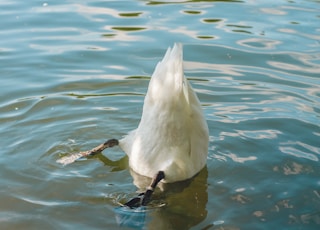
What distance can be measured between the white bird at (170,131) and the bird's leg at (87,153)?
39 cm

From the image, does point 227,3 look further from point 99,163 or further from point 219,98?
point 99,163

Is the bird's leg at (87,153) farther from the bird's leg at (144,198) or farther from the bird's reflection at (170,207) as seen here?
the bird's leg at (144,198)

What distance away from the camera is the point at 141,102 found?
680cm

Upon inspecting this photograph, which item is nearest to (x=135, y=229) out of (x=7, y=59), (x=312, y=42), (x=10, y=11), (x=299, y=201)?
(x=299, y=201)

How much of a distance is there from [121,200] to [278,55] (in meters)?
4.00

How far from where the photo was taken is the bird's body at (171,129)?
477cm

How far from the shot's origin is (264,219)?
15.6 ft

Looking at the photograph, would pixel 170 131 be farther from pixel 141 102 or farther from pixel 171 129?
pixel 141 102

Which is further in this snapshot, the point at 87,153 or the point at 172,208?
the point at 87,153

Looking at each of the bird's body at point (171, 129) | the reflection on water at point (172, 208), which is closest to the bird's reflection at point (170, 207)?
the reflection on water at point (172, 208)

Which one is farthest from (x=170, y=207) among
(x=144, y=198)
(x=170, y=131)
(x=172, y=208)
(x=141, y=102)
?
(x=141, y=102)

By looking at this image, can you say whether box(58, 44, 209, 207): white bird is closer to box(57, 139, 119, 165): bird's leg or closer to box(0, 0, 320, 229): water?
box(0, 0, 320, 229): water

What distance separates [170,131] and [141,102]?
1.93 metres

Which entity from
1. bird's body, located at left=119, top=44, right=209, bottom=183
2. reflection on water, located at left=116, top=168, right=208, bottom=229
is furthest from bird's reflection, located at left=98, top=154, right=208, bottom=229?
bird's body, located at left=119, top=44, right=209, bottom=183
